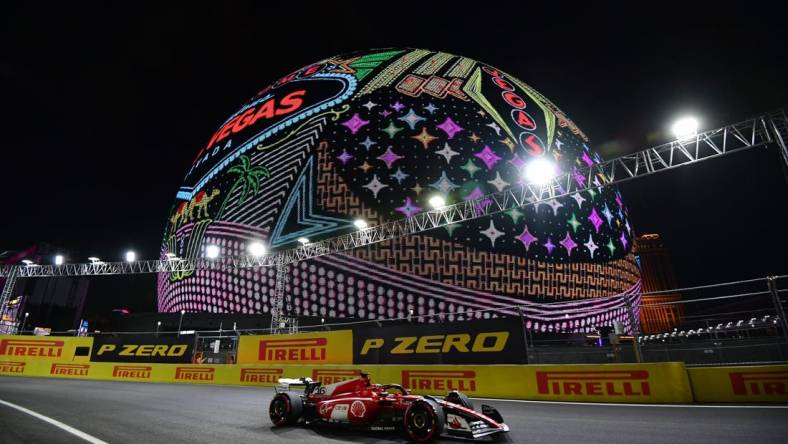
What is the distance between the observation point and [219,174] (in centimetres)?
3020

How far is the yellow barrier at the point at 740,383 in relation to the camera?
531cm

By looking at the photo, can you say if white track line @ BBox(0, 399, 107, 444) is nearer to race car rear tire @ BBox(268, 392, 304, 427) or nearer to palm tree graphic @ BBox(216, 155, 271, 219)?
race car rear tire @ BBox(268, 392, 304, 427)

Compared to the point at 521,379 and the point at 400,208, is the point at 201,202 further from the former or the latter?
the point at 521,379

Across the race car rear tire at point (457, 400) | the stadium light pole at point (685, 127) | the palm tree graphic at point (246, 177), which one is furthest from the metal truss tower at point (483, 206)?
the race car rear tire at point (457, 400)

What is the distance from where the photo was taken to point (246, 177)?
2817 cm

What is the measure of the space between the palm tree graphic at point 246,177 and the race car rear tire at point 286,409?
24089mm

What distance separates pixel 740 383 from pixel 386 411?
572 cm

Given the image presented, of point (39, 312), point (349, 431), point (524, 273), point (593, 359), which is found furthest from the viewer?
point (39, 312)

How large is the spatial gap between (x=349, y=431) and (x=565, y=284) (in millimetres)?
23519

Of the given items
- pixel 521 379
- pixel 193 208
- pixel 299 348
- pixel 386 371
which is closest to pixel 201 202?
pixel 193 208

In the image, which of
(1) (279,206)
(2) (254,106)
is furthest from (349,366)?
(2) (254,106)

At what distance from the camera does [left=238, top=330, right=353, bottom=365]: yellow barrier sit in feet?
34.5

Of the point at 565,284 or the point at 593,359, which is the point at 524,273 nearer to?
the point at 565,284

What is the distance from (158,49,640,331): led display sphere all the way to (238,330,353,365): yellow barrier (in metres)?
10.4
